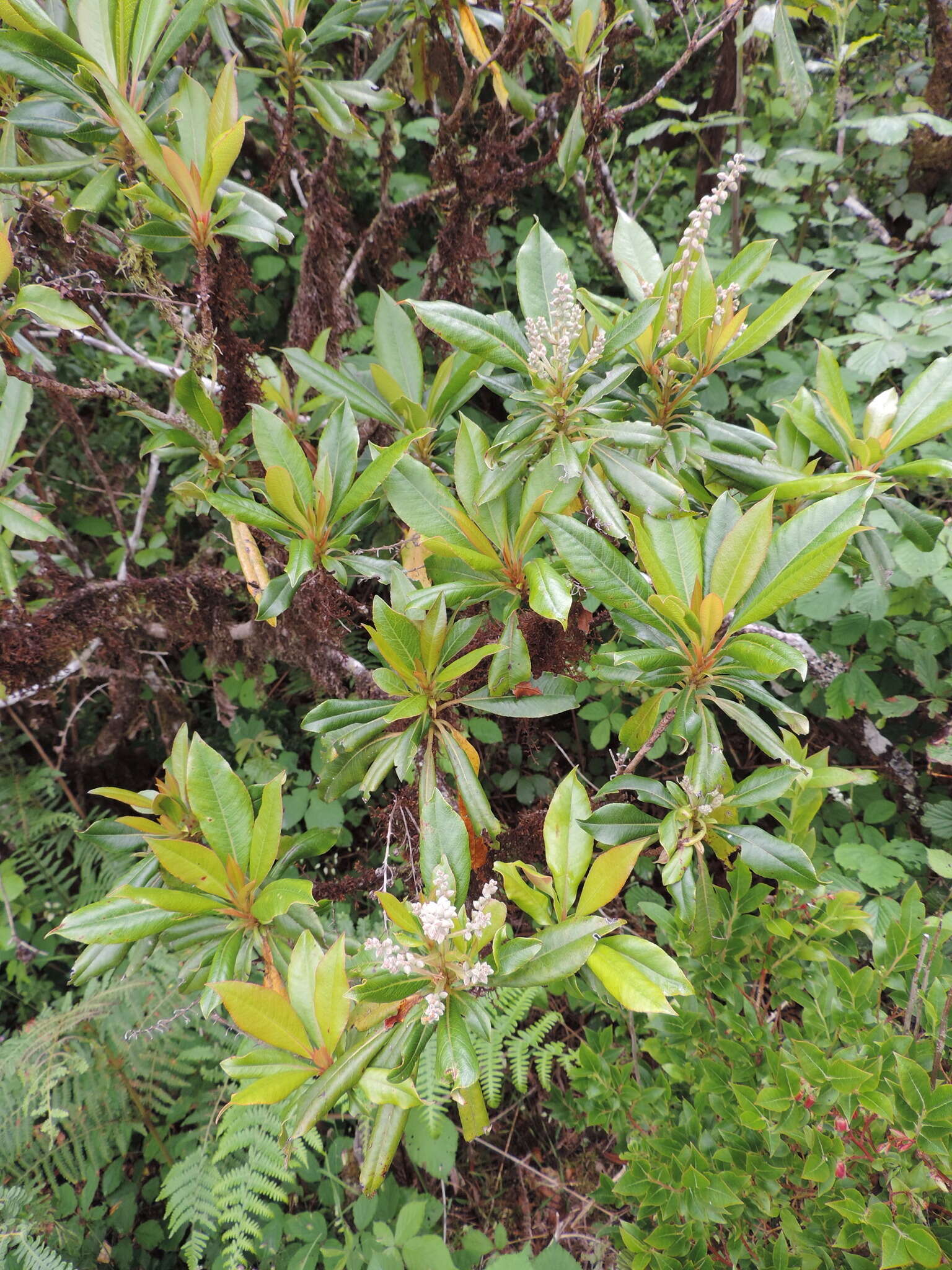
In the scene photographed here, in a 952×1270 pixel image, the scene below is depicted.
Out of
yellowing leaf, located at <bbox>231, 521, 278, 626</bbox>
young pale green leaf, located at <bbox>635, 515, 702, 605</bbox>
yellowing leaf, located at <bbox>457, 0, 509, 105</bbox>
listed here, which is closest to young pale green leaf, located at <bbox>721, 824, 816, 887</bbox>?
young pale green leaf, located at <bbox>635, 515, 702, 605</bbox>

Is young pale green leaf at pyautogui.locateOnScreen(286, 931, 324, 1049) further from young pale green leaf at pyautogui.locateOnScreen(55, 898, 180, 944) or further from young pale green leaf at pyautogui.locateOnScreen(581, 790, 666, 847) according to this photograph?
young pale green leaf at pyautogui.locateOnScreen(581, 790, 666, 847)

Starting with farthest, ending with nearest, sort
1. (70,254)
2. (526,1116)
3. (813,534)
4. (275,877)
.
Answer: (526,1116)
(70,254)
(275,877)
(813,534)

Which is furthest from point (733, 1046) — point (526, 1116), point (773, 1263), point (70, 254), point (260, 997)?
point (70, 254)

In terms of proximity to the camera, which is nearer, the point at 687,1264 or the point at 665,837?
the point at 665,837

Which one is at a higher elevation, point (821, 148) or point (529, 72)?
point (529, 72)

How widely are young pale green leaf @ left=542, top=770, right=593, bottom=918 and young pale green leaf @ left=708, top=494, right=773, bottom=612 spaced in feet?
0.96

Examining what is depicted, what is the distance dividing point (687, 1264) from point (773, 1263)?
135mm

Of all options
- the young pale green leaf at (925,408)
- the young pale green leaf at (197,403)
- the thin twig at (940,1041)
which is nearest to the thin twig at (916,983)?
the thin twig at (940,1041)

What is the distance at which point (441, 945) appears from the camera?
0.77 meters

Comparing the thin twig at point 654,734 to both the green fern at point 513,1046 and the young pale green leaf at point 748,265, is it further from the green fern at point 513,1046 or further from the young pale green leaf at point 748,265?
the green fern at point 513,1046

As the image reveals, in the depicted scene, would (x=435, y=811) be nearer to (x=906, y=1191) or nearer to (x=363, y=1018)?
(x=363, y=1018)

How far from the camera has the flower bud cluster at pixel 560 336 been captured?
0.79 m

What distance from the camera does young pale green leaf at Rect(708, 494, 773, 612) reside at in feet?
2.46

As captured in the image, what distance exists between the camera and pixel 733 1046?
104cm
